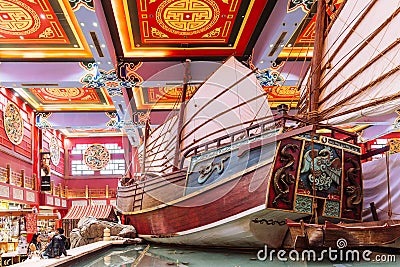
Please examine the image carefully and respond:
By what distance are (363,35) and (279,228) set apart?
1.84 meters

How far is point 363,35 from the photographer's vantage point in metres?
3.43

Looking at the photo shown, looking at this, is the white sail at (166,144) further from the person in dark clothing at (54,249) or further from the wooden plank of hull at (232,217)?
the person in dark clothing at (54,249)

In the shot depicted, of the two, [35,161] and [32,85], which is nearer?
[32,85]

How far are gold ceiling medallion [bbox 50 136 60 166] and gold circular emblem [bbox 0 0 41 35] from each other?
6859mm

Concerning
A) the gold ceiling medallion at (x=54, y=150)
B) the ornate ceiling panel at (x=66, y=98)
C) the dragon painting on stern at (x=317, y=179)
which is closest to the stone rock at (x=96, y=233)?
the dragon painting on stern at (x=317, y=179)

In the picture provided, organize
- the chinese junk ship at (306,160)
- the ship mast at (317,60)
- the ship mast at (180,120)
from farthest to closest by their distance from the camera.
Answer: the ship mast at (180,120) < the ship mast at (317,60) < the chinese junk ship at (306,160)

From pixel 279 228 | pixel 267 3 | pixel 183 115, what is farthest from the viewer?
pixel 183 115

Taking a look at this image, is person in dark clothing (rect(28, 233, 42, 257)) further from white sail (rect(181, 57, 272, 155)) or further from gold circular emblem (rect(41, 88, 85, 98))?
gold circular emblem (rect(41, 88, 85, 98))

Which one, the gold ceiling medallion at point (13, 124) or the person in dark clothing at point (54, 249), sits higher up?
the gold ceiling medallion at point (13, 124)

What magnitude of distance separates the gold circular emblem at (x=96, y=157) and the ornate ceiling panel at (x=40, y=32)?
7.99 meters

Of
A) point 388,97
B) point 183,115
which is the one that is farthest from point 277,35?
point 388,97

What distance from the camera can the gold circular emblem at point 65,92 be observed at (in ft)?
29.6

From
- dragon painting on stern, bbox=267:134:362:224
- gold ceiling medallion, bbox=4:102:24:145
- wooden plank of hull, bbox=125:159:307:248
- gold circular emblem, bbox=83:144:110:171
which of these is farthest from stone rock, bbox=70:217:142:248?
gold circular emblem, bbox=83:144:110:171

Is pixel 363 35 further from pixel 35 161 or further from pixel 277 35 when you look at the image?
pixel 35 161
